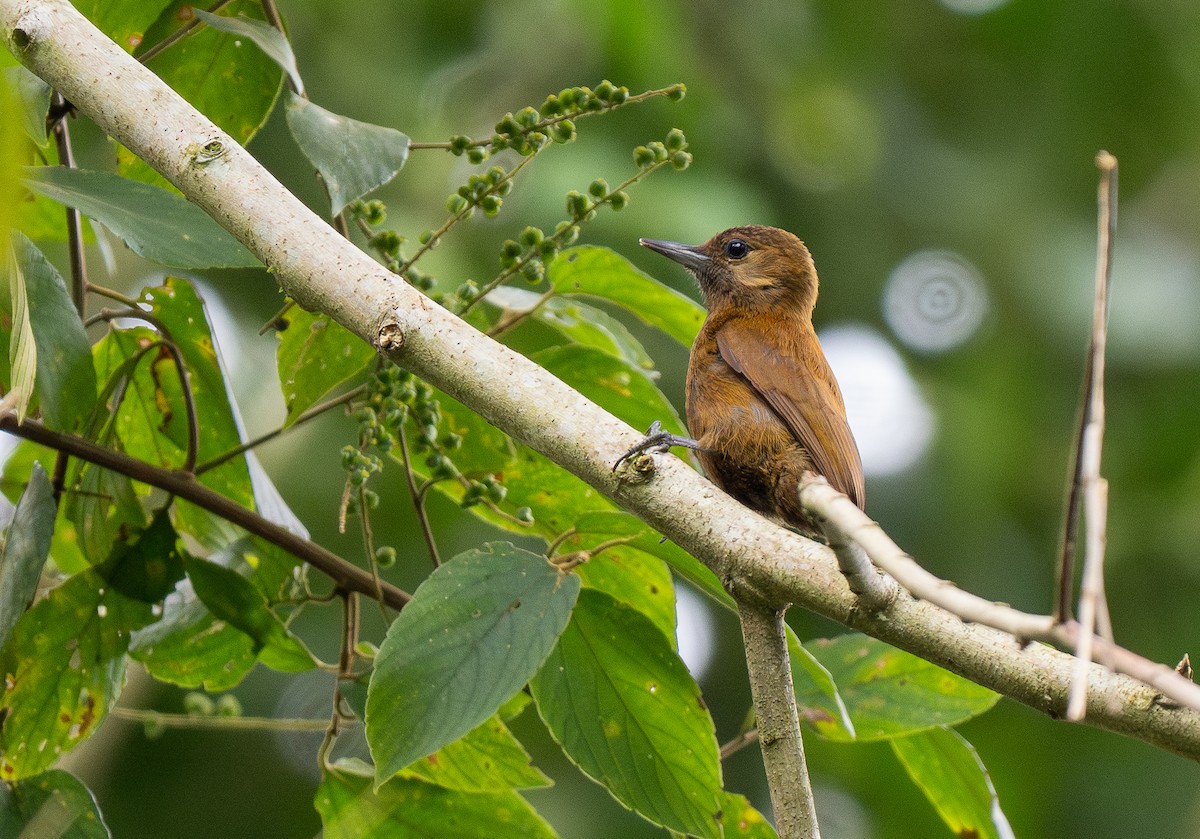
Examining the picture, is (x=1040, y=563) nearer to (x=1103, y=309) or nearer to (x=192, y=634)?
(x=192, y=634)

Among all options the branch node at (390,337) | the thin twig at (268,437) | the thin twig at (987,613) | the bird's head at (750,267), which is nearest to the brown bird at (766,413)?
the bird's head at (750,267)

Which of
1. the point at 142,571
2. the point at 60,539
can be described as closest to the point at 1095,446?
the point at 142,571

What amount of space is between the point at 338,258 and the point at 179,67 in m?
0.95

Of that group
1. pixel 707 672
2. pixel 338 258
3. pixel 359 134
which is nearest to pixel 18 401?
pixel 338 258

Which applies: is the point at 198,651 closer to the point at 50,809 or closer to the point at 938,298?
the point at 50,809

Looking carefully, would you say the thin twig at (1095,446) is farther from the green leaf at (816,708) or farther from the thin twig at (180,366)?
the thin twig at (180,366)

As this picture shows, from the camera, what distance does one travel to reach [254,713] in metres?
5.82

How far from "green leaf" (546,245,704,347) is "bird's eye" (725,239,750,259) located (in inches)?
45.0

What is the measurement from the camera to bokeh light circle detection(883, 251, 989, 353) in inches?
305

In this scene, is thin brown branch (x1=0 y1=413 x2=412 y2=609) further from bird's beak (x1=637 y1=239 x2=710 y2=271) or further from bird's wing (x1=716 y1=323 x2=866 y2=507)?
bird's beak (x1=637 y1=239 x2=710 y2=271)

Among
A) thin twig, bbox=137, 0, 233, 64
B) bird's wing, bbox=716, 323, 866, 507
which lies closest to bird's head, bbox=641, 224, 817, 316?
bird's wing, bbox=716, 323, 866, 507

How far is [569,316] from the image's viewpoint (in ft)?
8.49

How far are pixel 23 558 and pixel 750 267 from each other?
2.29 metres

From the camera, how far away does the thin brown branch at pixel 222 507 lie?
7.08 feet
